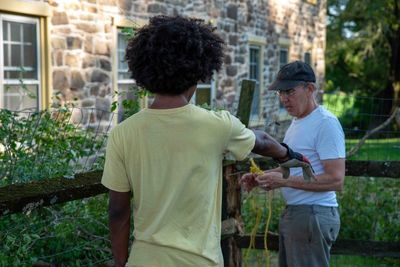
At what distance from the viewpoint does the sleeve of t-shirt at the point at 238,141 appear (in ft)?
7.78

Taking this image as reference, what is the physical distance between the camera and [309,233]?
348 cm

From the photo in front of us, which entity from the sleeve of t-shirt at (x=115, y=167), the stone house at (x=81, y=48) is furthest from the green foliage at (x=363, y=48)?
the sleeve of t-shirt at (x=115, y=167)

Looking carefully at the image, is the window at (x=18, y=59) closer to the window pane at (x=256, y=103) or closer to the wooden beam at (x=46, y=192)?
the window pane at (x=256, y=103)

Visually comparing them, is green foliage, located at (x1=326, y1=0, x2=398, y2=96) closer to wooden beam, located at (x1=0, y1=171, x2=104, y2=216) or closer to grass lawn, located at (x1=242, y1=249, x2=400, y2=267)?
grass lawn, located at (x1=242, y1=249, x2=400, y2=267)

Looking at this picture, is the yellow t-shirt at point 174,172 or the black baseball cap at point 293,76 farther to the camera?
the black baseball cap at point 293,76

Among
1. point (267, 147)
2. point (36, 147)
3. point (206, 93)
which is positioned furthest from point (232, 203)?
point (206, 93)

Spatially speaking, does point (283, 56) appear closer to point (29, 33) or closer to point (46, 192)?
point (29, 33)

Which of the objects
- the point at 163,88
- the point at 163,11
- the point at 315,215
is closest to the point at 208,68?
the point at 163,88

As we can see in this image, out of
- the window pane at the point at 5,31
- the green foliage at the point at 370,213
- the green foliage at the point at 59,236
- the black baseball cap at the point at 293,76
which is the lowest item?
the green foliage at the point at 370,213

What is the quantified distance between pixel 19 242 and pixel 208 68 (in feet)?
5.58

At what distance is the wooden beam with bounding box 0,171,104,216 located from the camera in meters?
2.57

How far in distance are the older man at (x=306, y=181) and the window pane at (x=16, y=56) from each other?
4.63m

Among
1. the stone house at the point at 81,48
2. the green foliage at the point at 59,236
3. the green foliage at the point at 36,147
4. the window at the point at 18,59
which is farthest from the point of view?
the stone house at the point at 81,48

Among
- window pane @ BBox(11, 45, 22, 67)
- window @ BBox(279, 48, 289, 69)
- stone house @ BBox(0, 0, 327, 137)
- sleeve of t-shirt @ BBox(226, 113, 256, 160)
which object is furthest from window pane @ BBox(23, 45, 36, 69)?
window @ BBox(279, 48, 289, 69)
